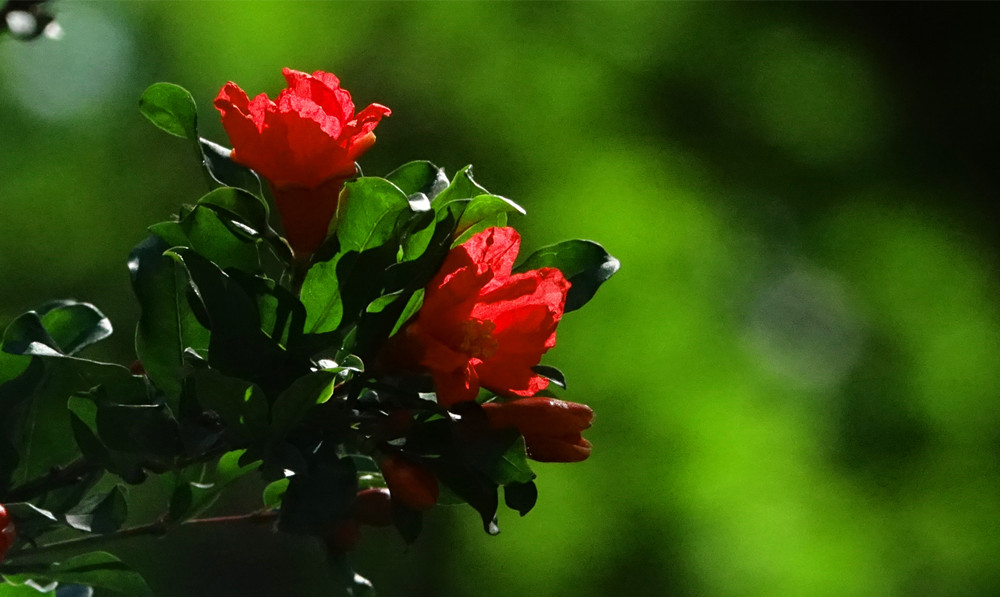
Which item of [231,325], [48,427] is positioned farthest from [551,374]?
[48,427]

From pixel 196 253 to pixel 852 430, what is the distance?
807 cm

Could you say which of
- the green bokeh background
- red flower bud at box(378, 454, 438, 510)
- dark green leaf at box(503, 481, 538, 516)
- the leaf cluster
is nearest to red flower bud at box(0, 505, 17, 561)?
the leaf cluster

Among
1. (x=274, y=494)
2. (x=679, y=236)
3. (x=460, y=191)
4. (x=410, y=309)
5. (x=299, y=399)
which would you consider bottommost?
(x=274, y=494)

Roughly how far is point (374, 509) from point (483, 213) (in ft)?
1.08

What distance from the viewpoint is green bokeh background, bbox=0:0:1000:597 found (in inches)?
312

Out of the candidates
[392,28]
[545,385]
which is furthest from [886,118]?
[545,385]

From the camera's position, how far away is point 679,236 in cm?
831

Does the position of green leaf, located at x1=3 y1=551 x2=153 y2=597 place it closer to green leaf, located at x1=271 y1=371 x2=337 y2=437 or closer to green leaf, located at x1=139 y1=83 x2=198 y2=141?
green leaf, located at x1=271 y1=371 x2=337 y2=437

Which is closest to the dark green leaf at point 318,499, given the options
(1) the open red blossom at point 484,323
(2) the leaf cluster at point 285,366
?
(2) the leaf cluster at point 285,366

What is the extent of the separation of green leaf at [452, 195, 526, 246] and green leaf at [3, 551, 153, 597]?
0.50m

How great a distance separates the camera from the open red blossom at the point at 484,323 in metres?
0.93

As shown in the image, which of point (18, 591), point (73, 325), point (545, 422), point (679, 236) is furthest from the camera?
point (679, 236)

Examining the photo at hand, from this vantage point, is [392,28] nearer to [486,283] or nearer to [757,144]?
[757,144]

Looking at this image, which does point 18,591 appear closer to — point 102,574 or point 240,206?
point 102,574
